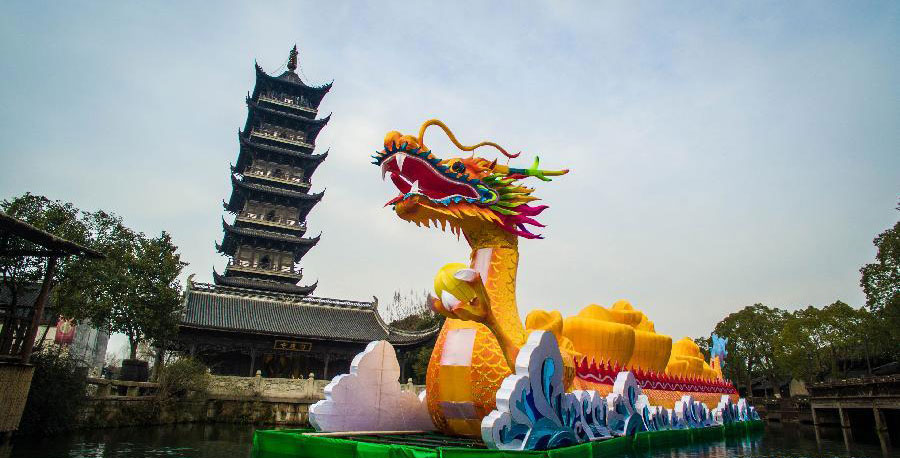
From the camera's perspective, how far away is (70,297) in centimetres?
1397

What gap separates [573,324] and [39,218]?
42.0 ft

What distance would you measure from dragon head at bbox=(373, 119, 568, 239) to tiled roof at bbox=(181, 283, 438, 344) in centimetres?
1667

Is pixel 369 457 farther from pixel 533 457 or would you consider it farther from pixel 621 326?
pixel 621 326

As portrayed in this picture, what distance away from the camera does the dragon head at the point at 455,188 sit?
6.49 meters

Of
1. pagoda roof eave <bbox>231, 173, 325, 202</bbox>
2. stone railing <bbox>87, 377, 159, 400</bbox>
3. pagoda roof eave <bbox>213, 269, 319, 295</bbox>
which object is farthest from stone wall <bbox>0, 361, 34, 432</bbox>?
pagoda roof eave <bbox>231, 173, 325, 202</bbox>

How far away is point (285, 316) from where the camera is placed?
2411 cm

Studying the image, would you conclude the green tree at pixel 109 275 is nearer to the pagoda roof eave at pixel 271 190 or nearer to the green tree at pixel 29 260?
the green tree at pixel 29 260

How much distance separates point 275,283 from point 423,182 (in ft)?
80.6

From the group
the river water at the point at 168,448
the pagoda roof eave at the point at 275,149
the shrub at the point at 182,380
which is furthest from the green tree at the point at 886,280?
the pagoda roof eave at the point at 275,149

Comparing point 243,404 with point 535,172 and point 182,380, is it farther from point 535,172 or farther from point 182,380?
point 535,172

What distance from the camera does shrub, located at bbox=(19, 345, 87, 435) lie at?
35.5 ft

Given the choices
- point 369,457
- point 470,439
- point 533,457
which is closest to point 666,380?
point 470,439

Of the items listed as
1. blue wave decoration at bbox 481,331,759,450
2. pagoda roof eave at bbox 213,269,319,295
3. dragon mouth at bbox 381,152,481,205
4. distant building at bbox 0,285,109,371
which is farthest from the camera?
pagoda roof eave at bbox 213,269,319,295

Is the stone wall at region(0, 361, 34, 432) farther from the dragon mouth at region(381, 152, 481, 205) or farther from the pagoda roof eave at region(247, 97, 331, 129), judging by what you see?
the pagoda roof eave at region(247, 97, 331, 129)
